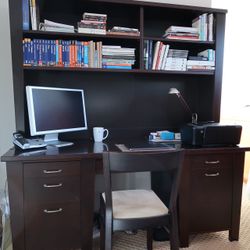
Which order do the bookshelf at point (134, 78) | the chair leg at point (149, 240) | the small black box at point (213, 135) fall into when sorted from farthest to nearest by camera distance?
1. the bookshelf at point (134, 78)
2. the small black box at point (213, 135)
3. the chair leg at point (149, 240)

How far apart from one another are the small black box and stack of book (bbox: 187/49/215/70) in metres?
0.54

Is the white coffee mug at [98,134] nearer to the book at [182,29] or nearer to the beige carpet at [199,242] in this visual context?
the beige carpet at [199,242]

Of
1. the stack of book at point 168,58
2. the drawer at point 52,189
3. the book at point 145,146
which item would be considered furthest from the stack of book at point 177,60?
the drawer at point 52,189

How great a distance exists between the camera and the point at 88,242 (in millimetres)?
1729

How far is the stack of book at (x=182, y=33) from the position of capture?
209cm

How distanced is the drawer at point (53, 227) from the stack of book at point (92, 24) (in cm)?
126

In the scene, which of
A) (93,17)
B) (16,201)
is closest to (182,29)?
(93,17)

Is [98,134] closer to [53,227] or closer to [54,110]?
[54,110]

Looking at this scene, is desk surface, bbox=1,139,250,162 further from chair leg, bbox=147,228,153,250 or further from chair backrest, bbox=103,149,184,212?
chair leg, bbox=147,228,153,250

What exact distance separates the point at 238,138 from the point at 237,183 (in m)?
0.34

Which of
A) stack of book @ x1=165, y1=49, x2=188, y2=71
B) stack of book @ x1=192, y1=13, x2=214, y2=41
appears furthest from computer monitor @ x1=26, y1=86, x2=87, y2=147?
stack of book @ x1=192, y1=13, x2=214, y2=41

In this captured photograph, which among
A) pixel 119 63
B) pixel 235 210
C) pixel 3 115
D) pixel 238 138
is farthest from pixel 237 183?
pixel 3 115

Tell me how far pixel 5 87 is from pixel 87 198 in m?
1.17

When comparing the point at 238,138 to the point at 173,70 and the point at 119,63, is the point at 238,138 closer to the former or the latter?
the point at 173,70
